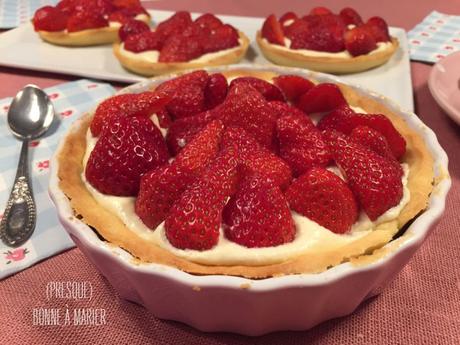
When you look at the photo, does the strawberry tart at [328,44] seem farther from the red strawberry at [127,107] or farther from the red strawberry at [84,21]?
the red strawberry at [127,107]

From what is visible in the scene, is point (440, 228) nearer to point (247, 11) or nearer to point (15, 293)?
point (15, 293)

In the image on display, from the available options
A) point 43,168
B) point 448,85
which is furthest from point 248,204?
point 448,85

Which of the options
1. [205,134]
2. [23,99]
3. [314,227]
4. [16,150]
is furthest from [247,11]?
[314,227]

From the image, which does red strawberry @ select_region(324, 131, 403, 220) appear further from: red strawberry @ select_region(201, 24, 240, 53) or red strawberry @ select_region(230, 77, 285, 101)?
red strawberry @ select_region(201, 24, 240, 53)

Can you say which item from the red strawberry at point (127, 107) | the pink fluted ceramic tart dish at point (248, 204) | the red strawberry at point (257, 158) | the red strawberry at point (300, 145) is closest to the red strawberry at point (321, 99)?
the pink fluted ceramic tart dish at point (248, 204)

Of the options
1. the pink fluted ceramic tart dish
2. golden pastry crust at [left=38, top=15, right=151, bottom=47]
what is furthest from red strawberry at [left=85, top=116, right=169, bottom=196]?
Answer: golden pastry crust at [left=38, top=15, right=151, bottom=47]
